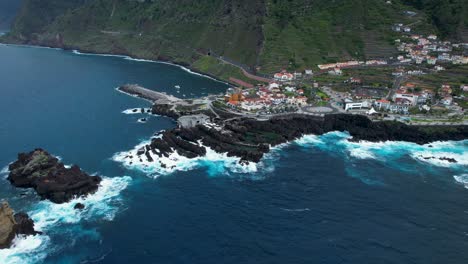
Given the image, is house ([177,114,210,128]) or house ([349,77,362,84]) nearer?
house ([177,114,210,128])

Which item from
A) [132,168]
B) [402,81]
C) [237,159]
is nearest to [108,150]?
[132,168]

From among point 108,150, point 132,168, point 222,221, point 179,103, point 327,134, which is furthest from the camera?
point 179,103

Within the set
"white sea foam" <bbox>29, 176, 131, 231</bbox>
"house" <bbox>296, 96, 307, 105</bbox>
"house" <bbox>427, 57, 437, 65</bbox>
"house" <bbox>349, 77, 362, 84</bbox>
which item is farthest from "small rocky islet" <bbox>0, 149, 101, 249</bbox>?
"house" <bbox>427, 57, 437, 65</bbox>

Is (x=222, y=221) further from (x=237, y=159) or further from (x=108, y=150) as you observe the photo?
(x=108, y=150)

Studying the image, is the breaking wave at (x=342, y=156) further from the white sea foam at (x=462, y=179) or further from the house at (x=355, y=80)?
the house at (x=355, y=80)

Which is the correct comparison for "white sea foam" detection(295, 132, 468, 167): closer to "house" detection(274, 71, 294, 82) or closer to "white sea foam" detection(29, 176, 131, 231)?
"house" detection(274, 71, 294, 82)
